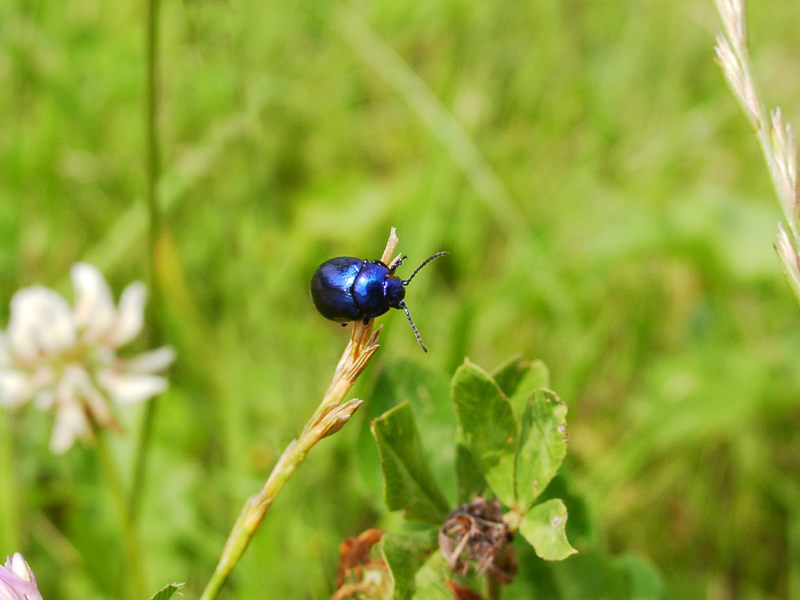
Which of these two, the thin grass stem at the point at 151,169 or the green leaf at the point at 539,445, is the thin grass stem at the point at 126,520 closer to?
the thin grass stem at the point at 151,169

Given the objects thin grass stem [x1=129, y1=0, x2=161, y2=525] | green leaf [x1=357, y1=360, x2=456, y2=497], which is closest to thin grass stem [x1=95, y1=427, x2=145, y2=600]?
thin grass stem [x1=129, y1=0, x2=161, y2=525]

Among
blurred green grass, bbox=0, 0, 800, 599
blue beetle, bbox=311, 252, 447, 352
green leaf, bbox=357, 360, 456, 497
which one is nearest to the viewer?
green leaf, bbox=357, 360, 456, 497

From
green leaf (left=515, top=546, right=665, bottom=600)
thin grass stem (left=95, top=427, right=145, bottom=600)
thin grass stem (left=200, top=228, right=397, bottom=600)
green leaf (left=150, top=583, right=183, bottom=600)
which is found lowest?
green leaf (left=515, top=546, right=665, bottom=600)

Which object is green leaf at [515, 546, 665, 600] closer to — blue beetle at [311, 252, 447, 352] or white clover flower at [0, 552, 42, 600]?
blue beetle at [311, 252, 447, 352]

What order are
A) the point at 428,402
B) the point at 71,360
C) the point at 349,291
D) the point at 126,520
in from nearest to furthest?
1. the point at 428,402
2. the point at 349,291
3. the point at 126,520
4. the point at 71,360

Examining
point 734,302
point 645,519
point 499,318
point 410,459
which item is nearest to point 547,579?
point 410,459

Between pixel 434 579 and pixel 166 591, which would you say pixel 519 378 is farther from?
pixel 166 591

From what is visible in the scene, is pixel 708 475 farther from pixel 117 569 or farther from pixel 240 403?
pixel 117 569

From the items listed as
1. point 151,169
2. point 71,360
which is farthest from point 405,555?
point 71,360

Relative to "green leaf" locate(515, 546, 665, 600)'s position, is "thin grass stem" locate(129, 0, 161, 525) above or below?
above
